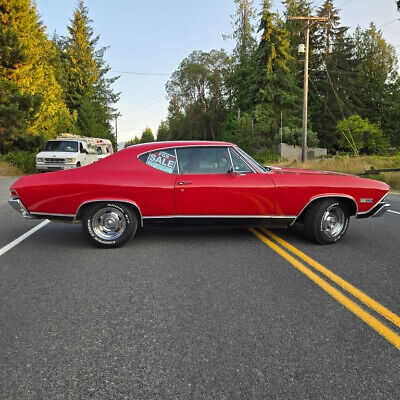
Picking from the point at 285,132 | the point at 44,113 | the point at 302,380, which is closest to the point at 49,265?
the point at 302,380

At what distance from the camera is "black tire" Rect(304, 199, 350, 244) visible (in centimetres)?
538

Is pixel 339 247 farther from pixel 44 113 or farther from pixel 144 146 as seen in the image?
pixel 44 113

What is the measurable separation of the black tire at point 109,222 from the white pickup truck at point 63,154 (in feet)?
49.9

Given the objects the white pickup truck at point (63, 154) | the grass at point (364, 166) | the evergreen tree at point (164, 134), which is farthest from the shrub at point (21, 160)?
the evergreen tree at point (164, 134)

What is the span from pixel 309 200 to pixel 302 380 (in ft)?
11.3

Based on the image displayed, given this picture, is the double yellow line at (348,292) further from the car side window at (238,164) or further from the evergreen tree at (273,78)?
the evergreen tree at (273,78)

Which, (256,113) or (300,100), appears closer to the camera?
(256,113)

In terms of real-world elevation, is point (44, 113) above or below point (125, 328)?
above

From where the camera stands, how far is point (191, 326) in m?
2.94

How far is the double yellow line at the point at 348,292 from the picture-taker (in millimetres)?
2871

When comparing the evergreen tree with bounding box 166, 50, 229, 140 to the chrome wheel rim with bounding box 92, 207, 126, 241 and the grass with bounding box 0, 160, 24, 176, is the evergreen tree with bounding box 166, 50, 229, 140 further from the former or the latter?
the chrome wheel rim with bounding box 92, 207, 126, 241

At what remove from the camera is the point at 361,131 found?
37500 millimetres

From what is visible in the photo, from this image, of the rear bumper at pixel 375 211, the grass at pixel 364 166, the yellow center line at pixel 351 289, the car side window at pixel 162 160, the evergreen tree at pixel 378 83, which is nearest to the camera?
the yellow center line at pixel 351 289

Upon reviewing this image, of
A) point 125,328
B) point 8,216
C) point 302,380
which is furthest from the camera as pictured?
point 8,216
